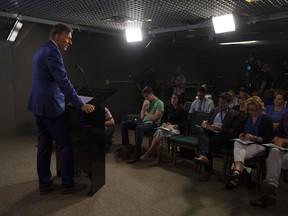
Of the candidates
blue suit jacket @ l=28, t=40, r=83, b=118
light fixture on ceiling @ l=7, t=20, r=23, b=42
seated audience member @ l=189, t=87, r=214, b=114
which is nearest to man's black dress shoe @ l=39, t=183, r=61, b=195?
blue suit jacket @ l=28, t=40, r=83, b=118

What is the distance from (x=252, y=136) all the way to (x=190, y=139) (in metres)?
0.87

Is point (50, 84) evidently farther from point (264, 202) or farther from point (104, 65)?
point (104, 65)

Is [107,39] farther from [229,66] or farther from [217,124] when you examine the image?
[229,66]

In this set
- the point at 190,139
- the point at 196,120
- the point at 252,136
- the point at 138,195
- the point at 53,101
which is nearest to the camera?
the point at 53,101

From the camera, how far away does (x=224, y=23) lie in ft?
13.4

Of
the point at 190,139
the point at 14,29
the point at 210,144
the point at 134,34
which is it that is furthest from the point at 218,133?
the point at 14,29

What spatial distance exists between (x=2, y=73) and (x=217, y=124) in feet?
13.9

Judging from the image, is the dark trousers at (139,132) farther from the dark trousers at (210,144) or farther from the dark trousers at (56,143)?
the dark trousers at (56,143)

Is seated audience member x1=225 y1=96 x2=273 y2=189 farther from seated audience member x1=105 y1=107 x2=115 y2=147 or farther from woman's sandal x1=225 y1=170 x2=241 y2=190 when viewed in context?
seated audience member x1=105 y1=107 x2=115 y2=147

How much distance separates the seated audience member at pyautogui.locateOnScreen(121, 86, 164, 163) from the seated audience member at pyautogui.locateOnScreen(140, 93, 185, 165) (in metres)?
0.12

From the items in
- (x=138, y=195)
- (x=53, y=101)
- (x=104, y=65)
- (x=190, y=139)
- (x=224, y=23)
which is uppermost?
(x=224, y=23)

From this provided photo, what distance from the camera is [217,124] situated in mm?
3508

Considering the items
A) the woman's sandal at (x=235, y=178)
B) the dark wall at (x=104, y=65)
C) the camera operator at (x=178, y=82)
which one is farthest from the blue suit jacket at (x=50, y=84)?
the camera operator at (x=178, y=82)

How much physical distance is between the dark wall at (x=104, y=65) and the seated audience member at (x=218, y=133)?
3.85 meters
